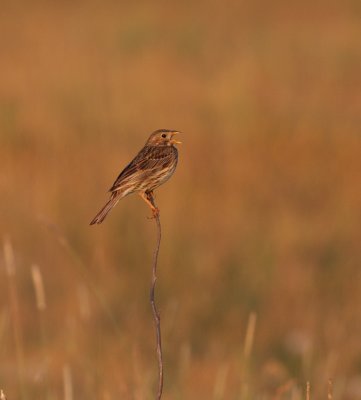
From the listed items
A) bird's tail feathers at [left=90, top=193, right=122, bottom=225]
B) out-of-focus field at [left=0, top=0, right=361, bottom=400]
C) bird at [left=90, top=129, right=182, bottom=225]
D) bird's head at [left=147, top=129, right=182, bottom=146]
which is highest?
bird's head at [left=147, top=129, right=182, bottom=146]

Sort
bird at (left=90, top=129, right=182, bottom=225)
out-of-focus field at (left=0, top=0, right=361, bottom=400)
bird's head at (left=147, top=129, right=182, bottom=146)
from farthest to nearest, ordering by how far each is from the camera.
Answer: out-of-focus field at (left=0, top=0, right=361, bottom=400)
bird's head at (left=147, top=129, right=182, bottom=146)
bird at (left=90, top=129, right=182, bottom=225)

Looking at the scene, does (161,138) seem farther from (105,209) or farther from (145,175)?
(105,209)

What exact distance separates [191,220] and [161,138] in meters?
6.11

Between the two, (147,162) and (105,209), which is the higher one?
(147,162)

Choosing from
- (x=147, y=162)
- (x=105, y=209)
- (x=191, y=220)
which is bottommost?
(x=191, y=220)

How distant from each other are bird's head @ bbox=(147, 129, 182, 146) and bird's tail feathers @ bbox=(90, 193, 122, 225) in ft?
1.50

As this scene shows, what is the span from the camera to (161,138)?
4.46m

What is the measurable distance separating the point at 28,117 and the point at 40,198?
2.75 meters

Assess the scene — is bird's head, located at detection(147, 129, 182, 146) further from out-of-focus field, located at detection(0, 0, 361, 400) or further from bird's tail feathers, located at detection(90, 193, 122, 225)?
out-of-focus field, located at detection(0, 0, 361, 400)

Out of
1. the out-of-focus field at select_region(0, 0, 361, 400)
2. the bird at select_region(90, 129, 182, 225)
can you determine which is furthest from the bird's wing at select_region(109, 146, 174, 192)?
the out-of-focus field at select_region(0, 0, 361, 400)

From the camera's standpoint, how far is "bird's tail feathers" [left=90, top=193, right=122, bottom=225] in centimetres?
360

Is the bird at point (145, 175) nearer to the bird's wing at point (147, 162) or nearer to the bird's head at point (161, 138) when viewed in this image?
the bird's wing at point (147, 162)

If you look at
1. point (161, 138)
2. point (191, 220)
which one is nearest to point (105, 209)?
point (161, 138)

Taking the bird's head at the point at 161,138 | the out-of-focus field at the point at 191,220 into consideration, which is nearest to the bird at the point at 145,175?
the bird's head at the point at 161,138
